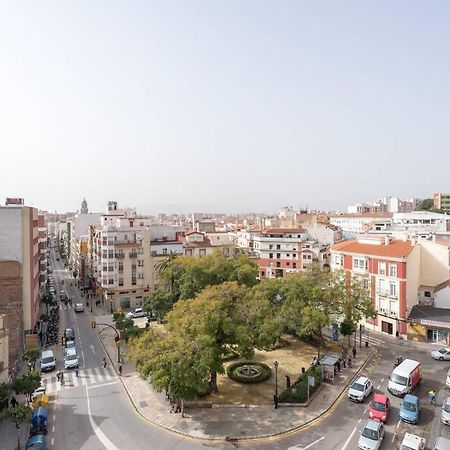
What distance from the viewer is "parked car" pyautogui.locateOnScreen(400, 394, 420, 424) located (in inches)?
1228

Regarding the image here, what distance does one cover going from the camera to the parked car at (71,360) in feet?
147

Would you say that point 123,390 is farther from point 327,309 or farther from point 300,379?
point 327,309

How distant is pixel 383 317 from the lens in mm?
55438

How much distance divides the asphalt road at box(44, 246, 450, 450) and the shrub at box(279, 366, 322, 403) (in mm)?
2681

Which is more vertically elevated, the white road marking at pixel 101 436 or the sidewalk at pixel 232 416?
the sidewalk at pixel 232 416

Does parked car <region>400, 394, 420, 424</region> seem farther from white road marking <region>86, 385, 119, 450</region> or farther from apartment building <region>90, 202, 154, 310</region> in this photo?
apartment building <region>90, 202, 154, 310</region>

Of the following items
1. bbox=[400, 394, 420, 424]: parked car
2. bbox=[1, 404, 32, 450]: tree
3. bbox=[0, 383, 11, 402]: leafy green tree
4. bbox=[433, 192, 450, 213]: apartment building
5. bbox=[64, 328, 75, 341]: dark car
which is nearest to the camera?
bbox=[1, 404, 32, 450]: tree

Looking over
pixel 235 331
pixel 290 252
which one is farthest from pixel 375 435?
pixel 290 252

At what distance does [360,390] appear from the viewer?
35.2 meters

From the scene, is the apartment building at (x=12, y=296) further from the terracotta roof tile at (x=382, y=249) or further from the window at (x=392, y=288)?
the window at (x=392, y=288)

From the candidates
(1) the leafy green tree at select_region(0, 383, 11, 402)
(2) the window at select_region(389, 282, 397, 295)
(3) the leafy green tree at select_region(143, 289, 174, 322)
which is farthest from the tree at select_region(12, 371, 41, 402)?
(2) the window at select_region(389, 282, 397, 295)

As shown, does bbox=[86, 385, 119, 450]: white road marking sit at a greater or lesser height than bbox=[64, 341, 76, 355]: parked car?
lesser

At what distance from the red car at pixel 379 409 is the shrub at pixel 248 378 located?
11.1 meters

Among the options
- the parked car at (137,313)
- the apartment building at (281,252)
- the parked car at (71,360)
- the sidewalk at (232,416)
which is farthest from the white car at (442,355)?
the parked car at (137,313)
